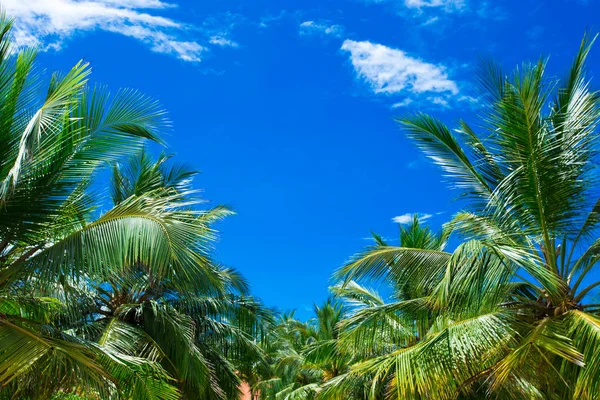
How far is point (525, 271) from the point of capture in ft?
26.5

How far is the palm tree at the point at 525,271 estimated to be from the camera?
777 centimetres

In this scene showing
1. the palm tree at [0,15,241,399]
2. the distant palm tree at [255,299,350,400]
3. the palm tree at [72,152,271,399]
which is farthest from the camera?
the distant palm tree at [255,299,350,400]

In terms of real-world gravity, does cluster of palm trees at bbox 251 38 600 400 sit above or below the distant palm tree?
above

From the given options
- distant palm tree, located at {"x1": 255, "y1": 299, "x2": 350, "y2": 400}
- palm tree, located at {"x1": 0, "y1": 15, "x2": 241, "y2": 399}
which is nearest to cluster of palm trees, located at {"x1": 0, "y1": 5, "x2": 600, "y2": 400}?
palm tree, located at {"x1": 0, "y1": 15, "x2": 241, "y2": 399}

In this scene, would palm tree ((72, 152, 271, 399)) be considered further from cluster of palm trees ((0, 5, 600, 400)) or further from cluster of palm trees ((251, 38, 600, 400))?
cluster of palm trees ((251, 38, 600, 400))

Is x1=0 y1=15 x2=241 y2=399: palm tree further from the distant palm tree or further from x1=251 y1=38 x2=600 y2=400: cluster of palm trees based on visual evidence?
the distant palm tree

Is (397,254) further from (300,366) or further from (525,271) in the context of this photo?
(300,366)

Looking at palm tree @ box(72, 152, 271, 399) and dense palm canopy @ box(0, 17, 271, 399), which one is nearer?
dense palm canopy @ box(0, 17, 271, 399)

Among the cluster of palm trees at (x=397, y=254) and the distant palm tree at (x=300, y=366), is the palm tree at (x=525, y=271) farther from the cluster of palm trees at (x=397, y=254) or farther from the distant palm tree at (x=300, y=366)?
the distant palm tree at (x=300, y=366)

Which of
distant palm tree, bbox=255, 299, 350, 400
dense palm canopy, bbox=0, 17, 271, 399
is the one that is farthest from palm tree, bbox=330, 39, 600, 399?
distant palm tree, bbox=255, 299, 350, 400

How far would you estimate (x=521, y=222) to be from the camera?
8938 mm

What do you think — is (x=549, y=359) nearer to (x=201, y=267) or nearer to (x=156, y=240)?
(x=201, y=267)

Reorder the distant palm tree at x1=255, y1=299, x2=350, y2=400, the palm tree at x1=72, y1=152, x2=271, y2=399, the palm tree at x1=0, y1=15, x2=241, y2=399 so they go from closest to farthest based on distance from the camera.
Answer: the palm tree at x1=0, y1=15, x2=241, y2=399, the palm tree at x1=72, y1=152, x2=271, y2=399, the distant palm tree at x1=255, y1=299, x2=350, y2=400

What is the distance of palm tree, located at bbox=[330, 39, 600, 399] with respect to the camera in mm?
7766
